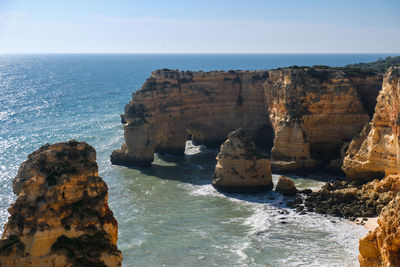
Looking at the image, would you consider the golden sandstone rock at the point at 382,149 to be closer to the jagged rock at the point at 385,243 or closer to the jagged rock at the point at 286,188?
the jagged rock at the point at 286,188

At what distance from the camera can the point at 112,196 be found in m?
42.9

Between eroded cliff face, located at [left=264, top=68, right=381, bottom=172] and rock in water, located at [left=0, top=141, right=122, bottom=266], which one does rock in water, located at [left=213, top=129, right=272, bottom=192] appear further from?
rock in water, located at [left=0, top=141, right=122, bottom=266]

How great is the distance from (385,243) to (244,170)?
25.3 meters

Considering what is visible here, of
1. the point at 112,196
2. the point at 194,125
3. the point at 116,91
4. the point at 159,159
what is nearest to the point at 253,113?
the point at 194,125

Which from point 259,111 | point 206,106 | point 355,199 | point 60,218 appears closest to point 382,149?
point 355,199

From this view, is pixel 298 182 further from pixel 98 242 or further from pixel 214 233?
pixel 98 242

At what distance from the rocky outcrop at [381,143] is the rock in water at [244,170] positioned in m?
6.99

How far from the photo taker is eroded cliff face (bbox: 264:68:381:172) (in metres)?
48.9

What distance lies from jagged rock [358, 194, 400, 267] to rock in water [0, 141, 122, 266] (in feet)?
31.3

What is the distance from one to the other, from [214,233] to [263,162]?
10830mm

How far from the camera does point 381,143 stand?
39.3 metres

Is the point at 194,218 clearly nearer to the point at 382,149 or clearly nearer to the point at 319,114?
the point at 382,149

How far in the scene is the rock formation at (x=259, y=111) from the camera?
49.4 metres

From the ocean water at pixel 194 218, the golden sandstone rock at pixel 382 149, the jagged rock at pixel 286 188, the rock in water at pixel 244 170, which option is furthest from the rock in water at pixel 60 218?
the jagged rock at pixel 286 188
